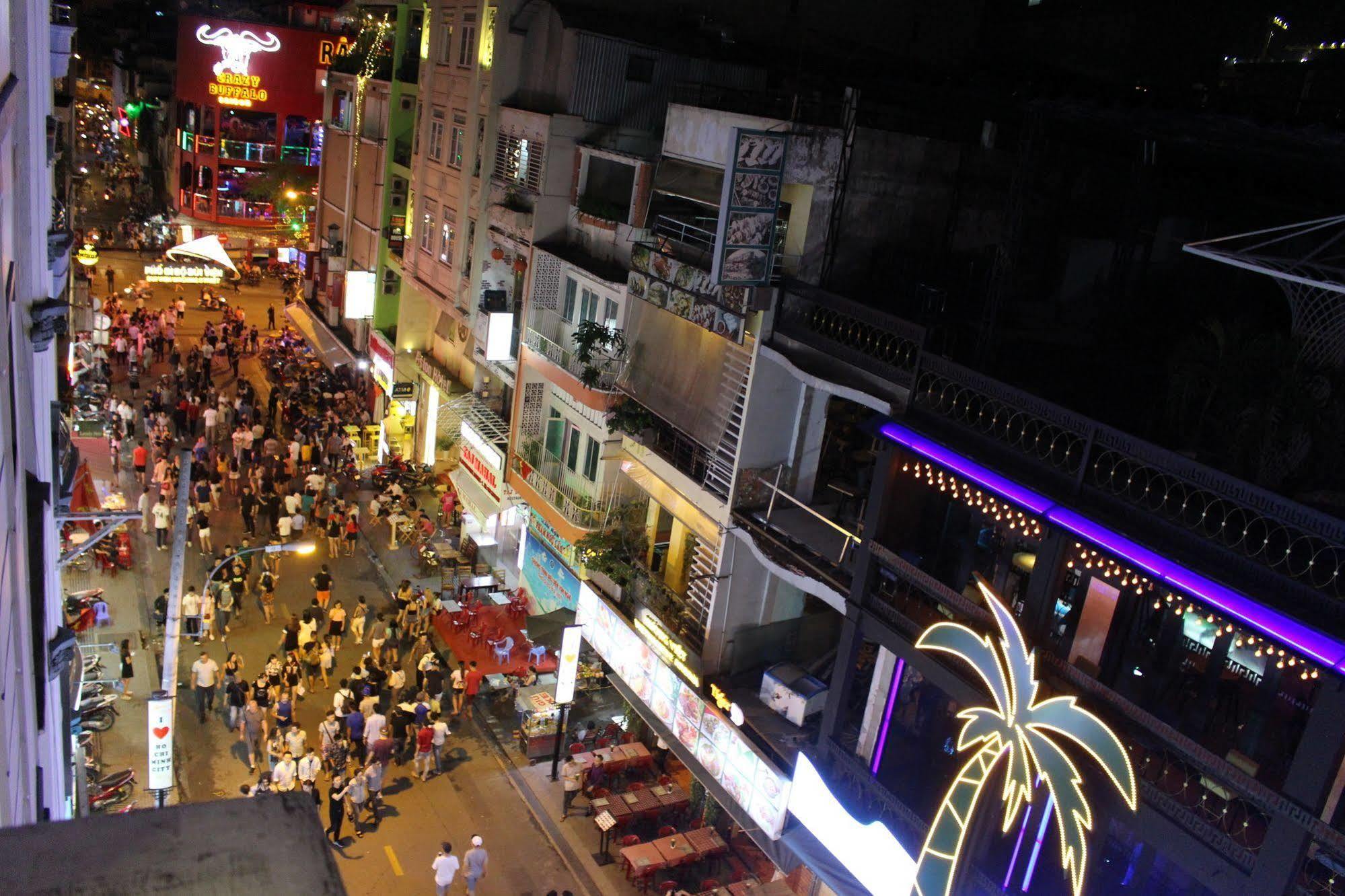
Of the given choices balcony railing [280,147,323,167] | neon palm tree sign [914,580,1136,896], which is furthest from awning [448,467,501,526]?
balcony railing [280,147,323,167]

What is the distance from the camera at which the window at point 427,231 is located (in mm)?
35125

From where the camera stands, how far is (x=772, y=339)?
19875 mm

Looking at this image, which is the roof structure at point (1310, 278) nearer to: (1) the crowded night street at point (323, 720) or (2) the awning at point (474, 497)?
(1) the crowded night street at point (323, 720)

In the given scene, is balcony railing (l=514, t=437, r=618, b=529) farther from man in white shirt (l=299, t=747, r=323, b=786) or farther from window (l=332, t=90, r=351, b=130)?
window (l=332, t=90, r=351, b=130)

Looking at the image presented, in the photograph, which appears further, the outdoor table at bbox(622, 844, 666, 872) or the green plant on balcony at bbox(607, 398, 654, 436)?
the green plant on balcony at bbox(607, 398, 654, 436)

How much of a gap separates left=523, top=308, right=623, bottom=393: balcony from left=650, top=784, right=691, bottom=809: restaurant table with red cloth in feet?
28.4

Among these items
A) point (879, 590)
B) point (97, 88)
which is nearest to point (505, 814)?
point (879, 590)

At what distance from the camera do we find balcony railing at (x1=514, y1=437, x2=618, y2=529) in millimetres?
25344

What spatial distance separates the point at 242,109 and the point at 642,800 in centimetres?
4355

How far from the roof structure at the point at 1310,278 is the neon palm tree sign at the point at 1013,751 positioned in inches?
207

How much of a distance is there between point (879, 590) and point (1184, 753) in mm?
5440

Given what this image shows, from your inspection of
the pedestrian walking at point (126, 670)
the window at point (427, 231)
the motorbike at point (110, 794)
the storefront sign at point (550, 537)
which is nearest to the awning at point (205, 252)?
the window at point (427, 231)

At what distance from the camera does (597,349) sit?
81.9 feet

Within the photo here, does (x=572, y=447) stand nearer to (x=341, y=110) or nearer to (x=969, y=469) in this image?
(x=969, y=469)
